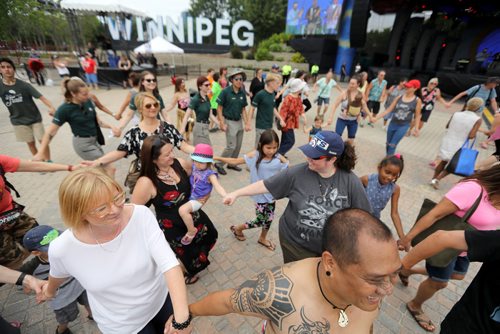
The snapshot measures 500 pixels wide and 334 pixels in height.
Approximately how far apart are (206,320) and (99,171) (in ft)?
7.14

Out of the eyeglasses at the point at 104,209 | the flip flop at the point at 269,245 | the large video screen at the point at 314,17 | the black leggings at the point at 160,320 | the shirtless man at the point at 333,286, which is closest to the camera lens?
the shirtless man at the point at 333,286

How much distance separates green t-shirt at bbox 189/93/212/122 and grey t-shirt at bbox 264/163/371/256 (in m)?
3.58

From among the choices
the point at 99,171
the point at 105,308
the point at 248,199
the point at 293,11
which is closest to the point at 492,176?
the point at 99,171

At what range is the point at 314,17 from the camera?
23.2 metres

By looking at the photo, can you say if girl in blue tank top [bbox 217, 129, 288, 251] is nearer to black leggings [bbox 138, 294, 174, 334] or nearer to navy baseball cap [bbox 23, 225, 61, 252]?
black leggings [bbox 138, 294, 174, 334]

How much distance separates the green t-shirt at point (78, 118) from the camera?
396 centimetres

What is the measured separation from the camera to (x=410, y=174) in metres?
6.54

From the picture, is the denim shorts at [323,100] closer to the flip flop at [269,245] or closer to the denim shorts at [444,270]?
the flip flop at [269,245]

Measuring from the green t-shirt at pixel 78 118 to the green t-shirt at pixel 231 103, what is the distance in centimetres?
260

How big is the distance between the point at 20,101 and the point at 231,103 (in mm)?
4390

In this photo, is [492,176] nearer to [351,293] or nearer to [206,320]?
[351,293]

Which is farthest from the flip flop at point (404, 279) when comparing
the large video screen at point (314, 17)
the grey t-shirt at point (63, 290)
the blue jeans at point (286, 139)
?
the large video screen at point (314, 17)

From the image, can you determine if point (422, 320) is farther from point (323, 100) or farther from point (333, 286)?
point (323, 100)

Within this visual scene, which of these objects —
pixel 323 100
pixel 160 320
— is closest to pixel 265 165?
pixel 160 320
